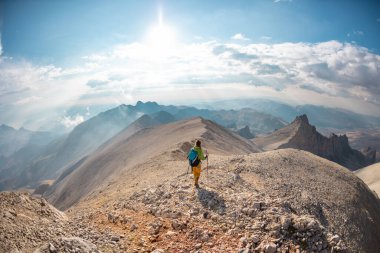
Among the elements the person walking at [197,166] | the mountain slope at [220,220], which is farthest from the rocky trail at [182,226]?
the person walking at [197,166]

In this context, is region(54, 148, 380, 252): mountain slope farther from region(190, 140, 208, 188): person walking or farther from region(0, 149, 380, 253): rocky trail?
region(190, 140, 208, 188): person walking

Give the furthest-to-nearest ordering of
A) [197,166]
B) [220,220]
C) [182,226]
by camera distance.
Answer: [197,166] < [220,220] < [182,226]

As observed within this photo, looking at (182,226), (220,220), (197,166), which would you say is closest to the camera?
(182,226)

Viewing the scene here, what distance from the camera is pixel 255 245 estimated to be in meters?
13.2

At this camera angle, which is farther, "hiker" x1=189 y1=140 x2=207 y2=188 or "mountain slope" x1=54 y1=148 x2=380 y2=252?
"hiker" x1=189 y1=140 x2=207 y2=188

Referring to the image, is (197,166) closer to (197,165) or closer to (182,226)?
(197,165)

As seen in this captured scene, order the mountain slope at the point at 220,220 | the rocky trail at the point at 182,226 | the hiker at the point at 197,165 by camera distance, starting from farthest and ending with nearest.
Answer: the hiker at the point at 197,165, the mountain slope at the point at 220,220, the rocky trail at the point at 182,226

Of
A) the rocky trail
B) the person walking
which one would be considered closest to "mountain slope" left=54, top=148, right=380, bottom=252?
the rocky trail

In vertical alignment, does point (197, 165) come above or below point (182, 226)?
above

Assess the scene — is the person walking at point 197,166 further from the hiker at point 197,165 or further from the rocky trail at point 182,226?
the rocky trail at point 182,226

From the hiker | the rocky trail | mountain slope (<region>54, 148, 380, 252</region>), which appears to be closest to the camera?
the rocky trail

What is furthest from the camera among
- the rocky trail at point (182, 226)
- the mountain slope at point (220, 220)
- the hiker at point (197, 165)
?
the hiker at point (197, 165)

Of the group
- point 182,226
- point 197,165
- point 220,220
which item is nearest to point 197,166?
point 197,165

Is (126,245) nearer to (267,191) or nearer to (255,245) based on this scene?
(255,245)
